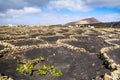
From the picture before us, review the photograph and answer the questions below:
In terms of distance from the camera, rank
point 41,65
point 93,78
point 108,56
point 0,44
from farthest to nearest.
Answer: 1. point 0,44
2. point 108,56
3. point 41,65
4. point 93,78

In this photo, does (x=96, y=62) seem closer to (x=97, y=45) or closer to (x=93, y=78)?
(x=93, y=78)

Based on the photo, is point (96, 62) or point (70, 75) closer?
point (70, 75)

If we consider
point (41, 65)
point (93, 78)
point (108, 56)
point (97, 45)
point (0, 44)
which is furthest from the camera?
point (97, 45)

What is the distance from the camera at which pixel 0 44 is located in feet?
A: 93.6

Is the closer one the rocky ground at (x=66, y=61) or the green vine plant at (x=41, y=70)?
the rocky ground at (x=66, y=61)

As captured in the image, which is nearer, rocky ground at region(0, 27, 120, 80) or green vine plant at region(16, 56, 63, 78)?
rocky ground at region(0, 27, 120, 80)

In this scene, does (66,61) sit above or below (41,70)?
above

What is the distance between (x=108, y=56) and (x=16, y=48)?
938cm

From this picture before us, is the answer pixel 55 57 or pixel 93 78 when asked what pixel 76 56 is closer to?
pixel 55 57

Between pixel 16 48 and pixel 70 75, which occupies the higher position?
pixel 16 48

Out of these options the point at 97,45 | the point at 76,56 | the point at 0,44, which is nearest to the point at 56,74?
the point at 76,56

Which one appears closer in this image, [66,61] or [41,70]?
[41,70]

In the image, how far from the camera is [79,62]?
23.5 meters

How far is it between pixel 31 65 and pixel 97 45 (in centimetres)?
1258
